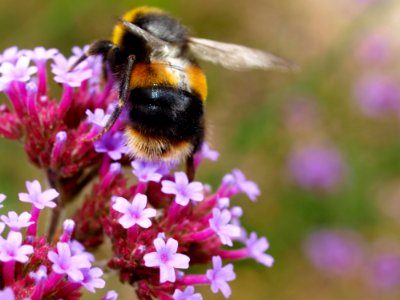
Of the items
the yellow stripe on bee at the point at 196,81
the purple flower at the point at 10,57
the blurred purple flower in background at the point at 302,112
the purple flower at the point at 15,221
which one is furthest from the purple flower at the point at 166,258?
the blurred purple flower in background at the point at 302,112

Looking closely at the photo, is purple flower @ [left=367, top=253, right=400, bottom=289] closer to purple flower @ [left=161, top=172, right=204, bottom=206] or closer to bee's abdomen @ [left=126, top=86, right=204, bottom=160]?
purple flower @ [left=161, top=172, right=204, bottom=206]

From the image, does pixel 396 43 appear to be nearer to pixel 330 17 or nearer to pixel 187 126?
pixel 330 17

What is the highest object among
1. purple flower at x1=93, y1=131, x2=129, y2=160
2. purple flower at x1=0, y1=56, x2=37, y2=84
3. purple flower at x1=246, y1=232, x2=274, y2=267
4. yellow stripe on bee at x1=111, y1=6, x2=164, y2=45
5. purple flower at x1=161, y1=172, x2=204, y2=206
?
yellow stripe on bee at x1=111, y1=6, x2=164, y2=45

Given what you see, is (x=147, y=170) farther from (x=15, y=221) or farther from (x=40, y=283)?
(x=40, y=283)

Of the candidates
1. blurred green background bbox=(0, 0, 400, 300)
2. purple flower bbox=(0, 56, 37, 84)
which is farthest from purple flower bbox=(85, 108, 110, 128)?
blurred green background bbox=(0, 0, 400, 300)

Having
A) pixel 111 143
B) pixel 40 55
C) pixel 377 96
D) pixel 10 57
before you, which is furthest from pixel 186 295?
pixel 377 96

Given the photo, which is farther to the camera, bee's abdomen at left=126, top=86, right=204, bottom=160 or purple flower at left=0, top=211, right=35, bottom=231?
bee's abdomen at left=126, top=86, right=204, bottom=160
